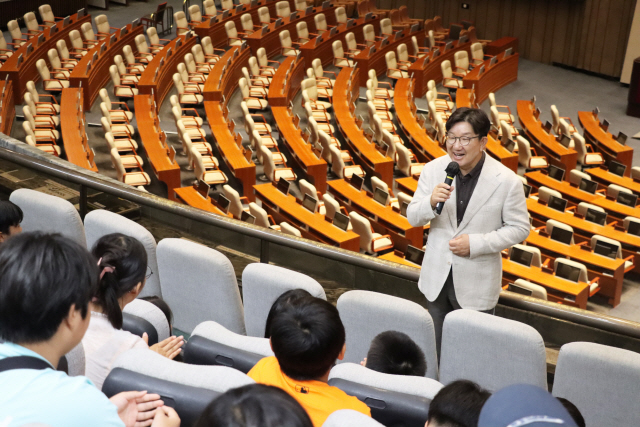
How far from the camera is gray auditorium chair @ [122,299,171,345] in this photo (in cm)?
191

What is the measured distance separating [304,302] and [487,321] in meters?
0.68

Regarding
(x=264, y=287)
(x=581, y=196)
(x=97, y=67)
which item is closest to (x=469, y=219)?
(x=264, y=287)

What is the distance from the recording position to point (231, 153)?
764 cm

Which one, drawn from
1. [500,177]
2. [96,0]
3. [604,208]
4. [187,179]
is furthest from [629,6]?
[500,177]

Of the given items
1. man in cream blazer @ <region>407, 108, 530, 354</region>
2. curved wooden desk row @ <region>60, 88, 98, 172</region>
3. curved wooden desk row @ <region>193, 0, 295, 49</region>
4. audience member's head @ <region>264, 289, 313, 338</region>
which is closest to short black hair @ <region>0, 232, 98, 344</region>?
audience member's head @ <region>264, 289, 313, 338</region>

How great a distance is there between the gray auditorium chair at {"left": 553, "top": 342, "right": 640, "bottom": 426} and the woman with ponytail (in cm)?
110

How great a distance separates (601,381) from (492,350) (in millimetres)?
301

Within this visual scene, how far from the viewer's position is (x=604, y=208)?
7535 millimetres

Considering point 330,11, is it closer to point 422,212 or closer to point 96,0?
point 96,0

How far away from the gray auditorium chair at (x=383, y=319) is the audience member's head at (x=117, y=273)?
66 centimetres

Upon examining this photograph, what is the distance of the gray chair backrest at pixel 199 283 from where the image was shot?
2.31 meters

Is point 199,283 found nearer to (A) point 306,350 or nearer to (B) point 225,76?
(A) point 306,350

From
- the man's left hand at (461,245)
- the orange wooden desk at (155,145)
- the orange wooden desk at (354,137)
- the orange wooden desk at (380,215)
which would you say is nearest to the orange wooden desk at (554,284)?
the orange wooden desk at (380,215)

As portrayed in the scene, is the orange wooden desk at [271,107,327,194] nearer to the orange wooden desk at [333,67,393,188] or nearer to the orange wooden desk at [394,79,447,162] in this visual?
the orange wooden desk at [333,67,393,188]
